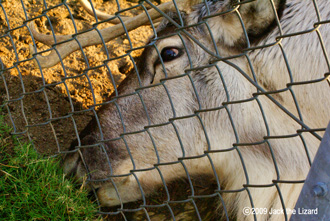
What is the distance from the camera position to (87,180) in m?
2.28

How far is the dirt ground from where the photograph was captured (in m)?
3.12

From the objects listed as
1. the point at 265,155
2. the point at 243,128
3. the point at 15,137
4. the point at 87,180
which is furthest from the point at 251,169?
the point at 15,137

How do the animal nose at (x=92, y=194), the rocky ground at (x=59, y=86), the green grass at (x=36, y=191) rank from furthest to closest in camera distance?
the rocky ground at (x=59, y=86) → the animal nose at (x=92, y=194) → the green grass at (x=36, y=191)

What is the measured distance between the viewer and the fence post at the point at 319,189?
3.51 feet

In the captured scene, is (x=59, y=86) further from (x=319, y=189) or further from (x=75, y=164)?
(x=319, y=189)

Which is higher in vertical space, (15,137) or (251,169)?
(15,137)

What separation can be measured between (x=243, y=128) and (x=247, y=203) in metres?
0.48

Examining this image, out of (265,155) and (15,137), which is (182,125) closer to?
(265,155)

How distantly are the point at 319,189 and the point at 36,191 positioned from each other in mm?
1593

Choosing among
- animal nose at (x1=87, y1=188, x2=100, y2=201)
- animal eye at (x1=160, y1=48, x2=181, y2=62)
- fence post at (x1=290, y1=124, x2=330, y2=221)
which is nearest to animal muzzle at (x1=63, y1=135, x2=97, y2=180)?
animal nose at (x1=87, y1=188, x2=100, y2=201)

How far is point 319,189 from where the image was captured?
3.54ft

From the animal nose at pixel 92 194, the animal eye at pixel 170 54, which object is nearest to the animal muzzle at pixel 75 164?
the animal nose at pixel 92 194

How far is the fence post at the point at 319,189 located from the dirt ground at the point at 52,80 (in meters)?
2.06

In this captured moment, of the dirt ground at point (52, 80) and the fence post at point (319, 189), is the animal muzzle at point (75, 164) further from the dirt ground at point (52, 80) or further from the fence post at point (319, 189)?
the fence post at point (319, 189)
